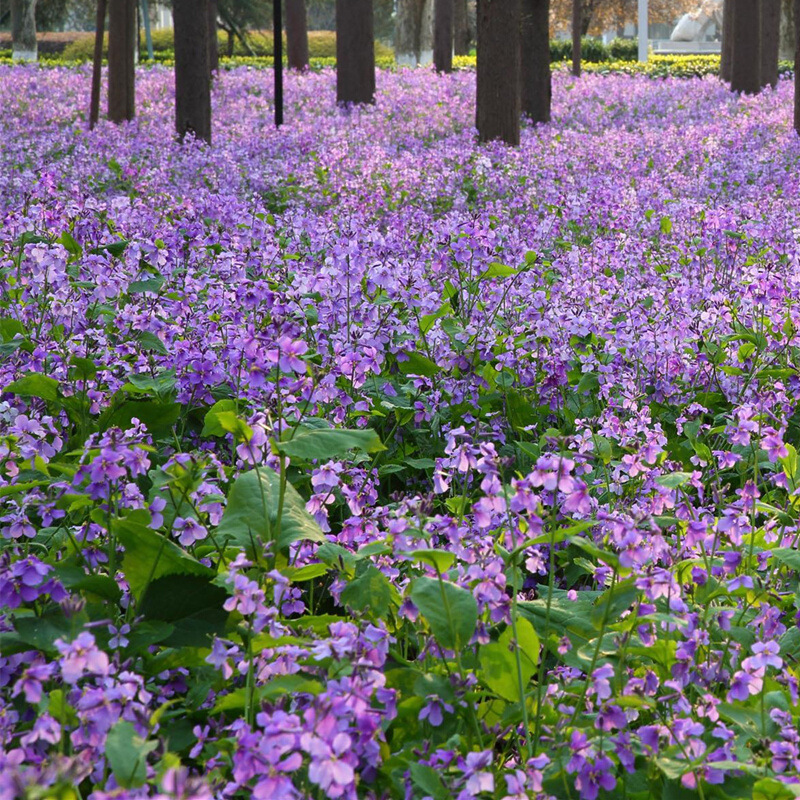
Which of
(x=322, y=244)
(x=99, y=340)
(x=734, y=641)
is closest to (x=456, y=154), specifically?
(x=322, y=244)

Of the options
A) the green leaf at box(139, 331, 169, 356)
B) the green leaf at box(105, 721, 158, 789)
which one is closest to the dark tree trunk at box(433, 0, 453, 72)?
the green leaf at box(139, 331, 169, 356)

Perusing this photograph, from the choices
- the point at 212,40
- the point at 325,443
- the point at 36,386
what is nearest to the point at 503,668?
the point at 325,443

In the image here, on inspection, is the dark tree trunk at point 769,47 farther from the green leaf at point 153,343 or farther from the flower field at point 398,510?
the green leaf at point 153,343

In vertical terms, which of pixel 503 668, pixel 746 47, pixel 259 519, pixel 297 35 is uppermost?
pixel 297 35

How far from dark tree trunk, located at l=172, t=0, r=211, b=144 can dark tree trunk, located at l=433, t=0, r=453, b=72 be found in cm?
1372

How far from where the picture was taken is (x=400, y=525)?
2307mm

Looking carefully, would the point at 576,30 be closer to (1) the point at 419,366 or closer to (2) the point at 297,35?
(2) the point at 297,35

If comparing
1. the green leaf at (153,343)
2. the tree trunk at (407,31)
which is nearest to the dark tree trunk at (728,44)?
the tree trunk at (407,31)

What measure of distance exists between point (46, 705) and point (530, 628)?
999 mm

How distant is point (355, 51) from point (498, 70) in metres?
5.62

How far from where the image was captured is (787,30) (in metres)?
42.3

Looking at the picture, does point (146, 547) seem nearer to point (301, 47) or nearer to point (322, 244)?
point (322, 244)

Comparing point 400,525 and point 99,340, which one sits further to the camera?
point 99,340

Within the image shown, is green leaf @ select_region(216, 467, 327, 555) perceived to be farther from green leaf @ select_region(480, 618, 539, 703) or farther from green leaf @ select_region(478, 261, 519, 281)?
green leaf @ select_region(478, 261, 519, 281)
